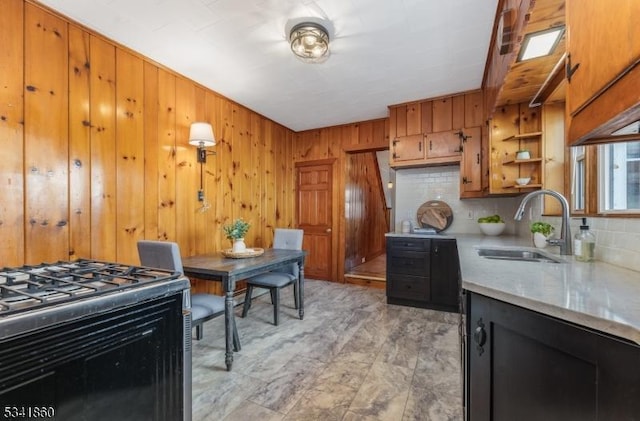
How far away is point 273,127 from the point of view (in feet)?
14.4

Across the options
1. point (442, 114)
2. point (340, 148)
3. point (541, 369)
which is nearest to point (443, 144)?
point (442, 114)

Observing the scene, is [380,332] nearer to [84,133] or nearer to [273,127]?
[84,133]

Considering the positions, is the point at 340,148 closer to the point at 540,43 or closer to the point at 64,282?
the point at 540,43

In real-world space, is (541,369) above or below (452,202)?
below

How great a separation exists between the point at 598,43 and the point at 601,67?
8 cm

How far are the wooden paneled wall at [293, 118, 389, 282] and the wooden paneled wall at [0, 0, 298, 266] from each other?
1.65 metres

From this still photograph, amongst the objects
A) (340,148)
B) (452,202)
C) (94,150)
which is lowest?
(452,202)

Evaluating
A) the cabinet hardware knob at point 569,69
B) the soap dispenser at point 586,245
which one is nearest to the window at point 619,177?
the soap dispenser at point 586,245

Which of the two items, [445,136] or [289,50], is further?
[445,136]

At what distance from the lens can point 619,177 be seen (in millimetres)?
1463

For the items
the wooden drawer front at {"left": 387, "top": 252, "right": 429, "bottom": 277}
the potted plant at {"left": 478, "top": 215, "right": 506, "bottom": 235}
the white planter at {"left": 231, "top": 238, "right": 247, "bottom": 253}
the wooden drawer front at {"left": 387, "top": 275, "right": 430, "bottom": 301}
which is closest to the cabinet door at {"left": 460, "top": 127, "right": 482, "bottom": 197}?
the potted plant at {"left": 478, "top": 215, "right": 506, "bottom": 235}

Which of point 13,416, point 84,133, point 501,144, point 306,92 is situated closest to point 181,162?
point 84,133

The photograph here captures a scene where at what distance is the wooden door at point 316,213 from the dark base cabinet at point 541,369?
3471mm

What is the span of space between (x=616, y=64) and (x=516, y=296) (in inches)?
27.2
